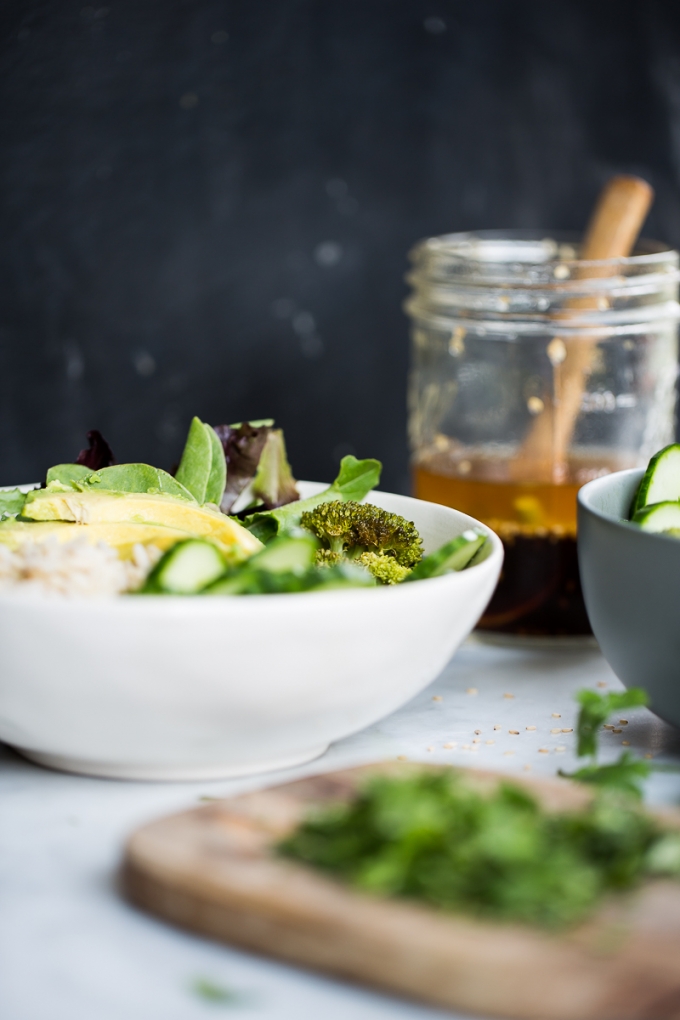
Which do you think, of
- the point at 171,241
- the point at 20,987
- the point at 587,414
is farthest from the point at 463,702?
the point at 171,241

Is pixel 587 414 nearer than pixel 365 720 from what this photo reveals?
No

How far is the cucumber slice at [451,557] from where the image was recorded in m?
0.84

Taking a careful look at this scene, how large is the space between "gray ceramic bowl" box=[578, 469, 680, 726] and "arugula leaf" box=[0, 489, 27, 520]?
0.51 metres

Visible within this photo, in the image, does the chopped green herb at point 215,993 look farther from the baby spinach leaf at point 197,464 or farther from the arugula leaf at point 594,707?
the baby spinach leaf at point 197,464

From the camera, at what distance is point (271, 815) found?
2.14ft

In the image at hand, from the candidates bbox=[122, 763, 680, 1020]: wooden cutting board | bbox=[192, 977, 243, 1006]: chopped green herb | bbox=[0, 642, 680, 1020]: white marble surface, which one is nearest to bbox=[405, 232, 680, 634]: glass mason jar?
bbox=[0, 642, 680, 1020]: white marble surface

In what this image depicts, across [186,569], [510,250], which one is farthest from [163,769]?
[510,250]

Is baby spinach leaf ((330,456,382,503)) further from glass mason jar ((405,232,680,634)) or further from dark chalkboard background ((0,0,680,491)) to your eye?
dark chalkboard background ((0,0,680,491))

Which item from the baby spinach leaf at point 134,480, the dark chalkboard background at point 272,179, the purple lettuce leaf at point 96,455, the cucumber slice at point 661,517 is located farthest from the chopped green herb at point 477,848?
the dark chalkboard background at point 272,179

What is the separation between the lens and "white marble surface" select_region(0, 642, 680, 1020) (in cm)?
56

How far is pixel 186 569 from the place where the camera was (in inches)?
30.0

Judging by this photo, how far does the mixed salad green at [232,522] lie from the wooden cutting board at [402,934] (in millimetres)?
191

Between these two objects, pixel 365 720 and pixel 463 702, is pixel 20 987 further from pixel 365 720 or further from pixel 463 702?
pixel 463 702

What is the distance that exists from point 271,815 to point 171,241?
1.24m
